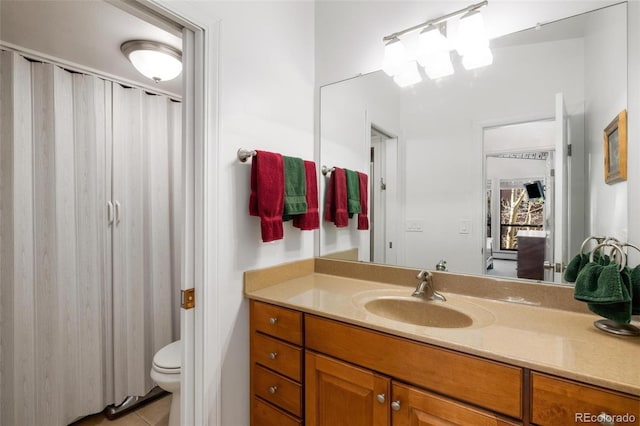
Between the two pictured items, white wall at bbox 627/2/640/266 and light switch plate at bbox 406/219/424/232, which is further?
light switch plate at bbox 406/219/424/232

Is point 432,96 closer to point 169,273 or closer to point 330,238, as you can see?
point 330,238

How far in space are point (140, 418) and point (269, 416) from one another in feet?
4.07

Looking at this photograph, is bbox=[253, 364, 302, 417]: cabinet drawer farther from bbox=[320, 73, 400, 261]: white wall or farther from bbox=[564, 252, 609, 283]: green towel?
bbox=[564, 252, 609, 283]: green towel

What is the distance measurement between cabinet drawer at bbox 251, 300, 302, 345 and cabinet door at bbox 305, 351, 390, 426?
10 cm

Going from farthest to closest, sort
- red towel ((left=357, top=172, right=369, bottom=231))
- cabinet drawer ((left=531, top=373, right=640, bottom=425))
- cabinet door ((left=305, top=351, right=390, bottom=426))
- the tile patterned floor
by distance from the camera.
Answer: the tile patterned floor, red towel ((left=357, top=172, right=369, bottom=231)), cabinet door ((left=305, top=351, right=390, bottom=426)), cabinet drawer ((left=531, top=373, right=640, bottom=425))

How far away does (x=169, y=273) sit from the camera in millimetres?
2182

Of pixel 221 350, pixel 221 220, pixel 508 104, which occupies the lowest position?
pixel 221 350

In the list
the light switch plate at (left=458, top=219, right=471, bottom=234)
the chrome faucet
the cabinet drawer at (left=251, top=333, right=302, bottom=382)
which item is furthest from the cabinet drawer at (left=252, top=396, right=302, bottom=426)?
the light switch plate at (left=458, top=219, right=471, bottom=234)

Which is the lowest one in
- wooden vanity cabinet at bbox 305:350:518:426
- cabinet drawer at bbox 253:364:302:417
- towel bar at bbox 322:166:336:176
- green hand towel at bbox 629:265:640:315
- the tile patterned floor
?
the tile patterned floor

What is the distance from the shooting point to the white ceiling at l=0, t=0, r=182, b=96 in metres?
1.30

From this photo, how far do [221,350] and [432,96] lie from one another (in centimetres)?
152

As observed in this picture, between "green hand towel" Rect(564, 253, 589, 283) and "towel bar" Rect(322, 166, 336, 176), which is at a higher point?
"towel bar" Rect(322, 166, 336, 176)

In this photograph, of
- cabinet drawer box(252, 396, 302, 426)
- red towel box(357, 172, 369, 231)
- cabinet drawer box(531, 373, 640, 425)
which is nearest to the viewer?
cabinet drawer box(531, 373, 640, 425)

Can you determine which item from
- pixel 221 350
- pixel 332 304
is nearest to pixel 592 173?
pixel 332 304
